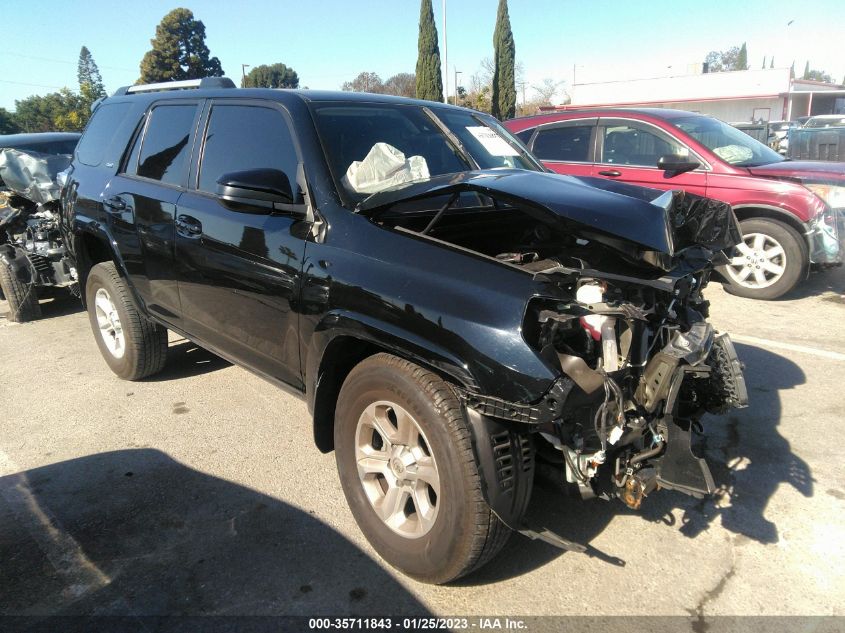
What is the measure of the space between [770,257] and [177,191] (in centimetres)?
590

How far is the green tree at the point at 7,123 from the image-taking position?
51.2 m

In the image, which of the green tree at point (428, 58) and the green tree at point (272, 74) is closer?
the green tree at point (428, 58)

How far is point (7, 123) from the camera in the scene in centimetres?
5234

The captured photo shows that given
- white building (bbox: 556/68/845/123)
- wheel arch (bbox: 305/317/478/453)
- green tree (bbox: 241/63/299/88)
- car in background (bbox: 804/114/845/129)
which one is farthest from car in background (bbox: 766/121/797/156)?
green tree (bbox: 241/63/299/88)

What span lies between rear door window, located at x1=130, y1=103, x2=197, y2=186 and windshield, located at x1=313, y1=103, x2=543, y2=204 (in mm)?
1082

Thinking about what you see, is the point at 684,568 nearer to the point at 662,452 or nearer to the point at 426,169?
the point at 662,452

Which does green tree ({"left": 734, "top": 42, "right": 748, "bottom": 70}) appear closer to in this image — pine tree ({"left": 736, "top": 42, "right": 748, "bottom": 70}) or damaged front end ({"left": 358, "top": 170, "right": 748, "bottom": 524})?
pine tree ({"left": 736, "top": 42, "right": 748, "bottom": 70})

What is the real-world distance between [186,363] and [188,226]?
194 centimetres

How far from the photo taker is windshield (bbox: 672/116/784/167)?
678cm

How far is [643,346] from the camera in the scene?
2.35 meters

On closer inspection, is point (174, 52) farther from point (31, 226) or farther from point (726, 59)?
point (726, 59)

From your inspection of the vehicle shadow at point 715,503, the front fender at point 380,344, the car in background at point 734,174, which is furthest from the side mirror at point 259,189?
the car in background at point 734,174

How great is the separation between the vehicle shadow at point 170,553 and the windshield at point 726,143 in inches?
240

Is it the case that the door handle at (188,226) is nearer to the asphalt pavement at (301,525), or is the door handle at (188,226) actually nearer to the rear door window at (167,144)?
the rear door window at (167,144)
